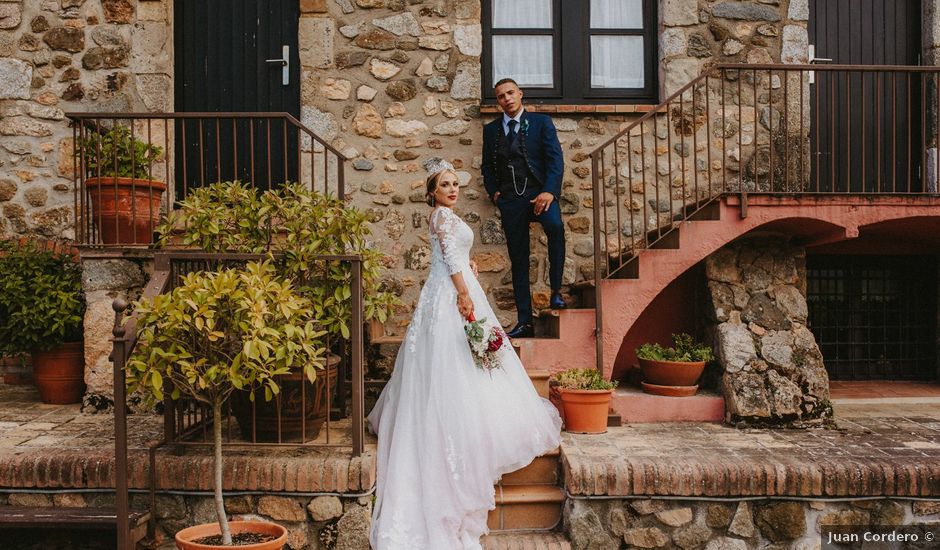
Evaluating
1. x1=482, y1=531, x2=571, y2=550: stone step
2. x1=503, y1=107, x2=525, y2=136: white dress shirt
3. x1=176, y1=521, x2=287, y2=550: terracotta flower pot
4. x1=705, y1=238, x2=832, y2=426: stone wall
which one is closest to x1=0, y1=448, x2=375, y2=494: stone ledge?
x1=176, y1=521, x2=287, y2=550: terracotta flower pot

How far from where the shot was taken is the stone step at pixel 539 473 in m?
3.97

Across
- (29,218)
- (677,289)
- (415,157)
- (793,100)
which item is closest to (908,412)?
(677,289)

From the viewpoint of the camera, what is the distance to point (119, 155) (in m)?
5.21

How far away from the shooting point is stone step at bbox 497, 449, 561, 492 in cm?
397

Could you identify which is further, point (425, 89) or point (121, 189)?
point (425, 89)

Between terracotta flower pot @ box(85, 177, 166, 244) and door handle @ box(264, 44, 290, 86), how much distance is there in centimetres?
152

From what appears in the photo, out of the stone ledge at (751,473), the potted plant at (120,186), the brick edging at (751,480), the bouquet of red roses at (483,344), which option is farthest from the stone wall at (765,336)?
the potted plant at (120,186)

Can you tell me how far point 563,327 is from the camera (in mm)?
4930

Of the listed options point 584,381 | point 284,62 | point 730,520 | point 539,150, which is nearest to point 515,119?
point 539,150

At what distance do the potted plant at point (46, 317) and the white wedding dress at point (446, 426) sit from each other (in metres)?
2.66

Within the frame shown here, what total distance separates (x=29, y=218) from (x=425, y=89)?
139 inches

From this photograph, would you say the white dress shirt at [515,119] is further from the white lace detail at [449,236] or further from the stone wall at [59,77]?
the stone wall at [59,77]

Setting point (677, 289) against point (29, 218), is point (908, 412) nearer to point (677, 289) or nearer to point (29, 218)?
point (677, 289)

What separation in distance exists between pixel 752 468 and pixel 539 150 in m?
2.70
